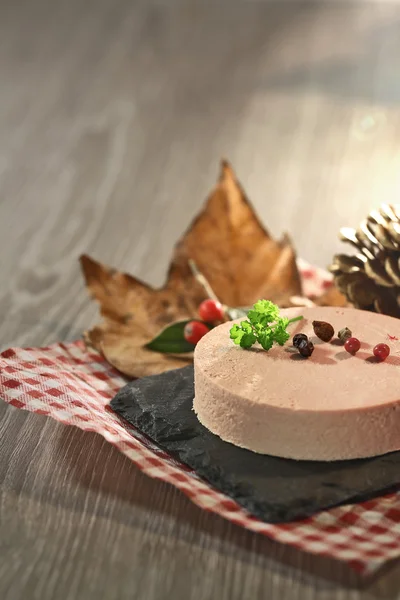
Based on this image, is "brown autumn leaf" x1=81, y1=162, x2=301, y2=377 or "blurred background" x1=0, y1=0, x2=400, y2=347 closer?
"brown autumn leaf" x1=81, y1=162, x2=301, y2=377

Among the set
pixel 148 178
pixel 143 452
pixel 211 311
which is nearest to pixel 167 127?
pixel 148 178

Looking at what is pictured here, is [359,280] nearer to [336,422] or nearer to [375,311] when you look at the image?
[375,311]

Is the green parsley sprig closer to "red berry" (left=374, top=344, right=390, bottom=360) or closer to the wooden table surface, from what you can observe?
"red berry" (left=374, top=344, right=390, bottom=360)

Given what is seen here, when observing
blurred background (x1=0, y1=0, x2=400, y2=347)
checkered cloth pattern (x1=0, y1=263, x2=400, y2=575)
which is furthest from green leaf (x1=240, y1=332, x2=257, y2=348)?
blurred background (x1=0, y1=0, x2=400, y2=347)

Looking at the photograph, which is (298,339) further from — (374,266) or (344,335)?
(374,266)

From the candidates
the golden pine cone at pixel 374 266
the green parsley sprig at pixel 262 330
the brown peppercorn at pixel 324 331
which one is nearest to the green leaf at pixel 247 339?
the green parsley sprig at pixel 262 330
